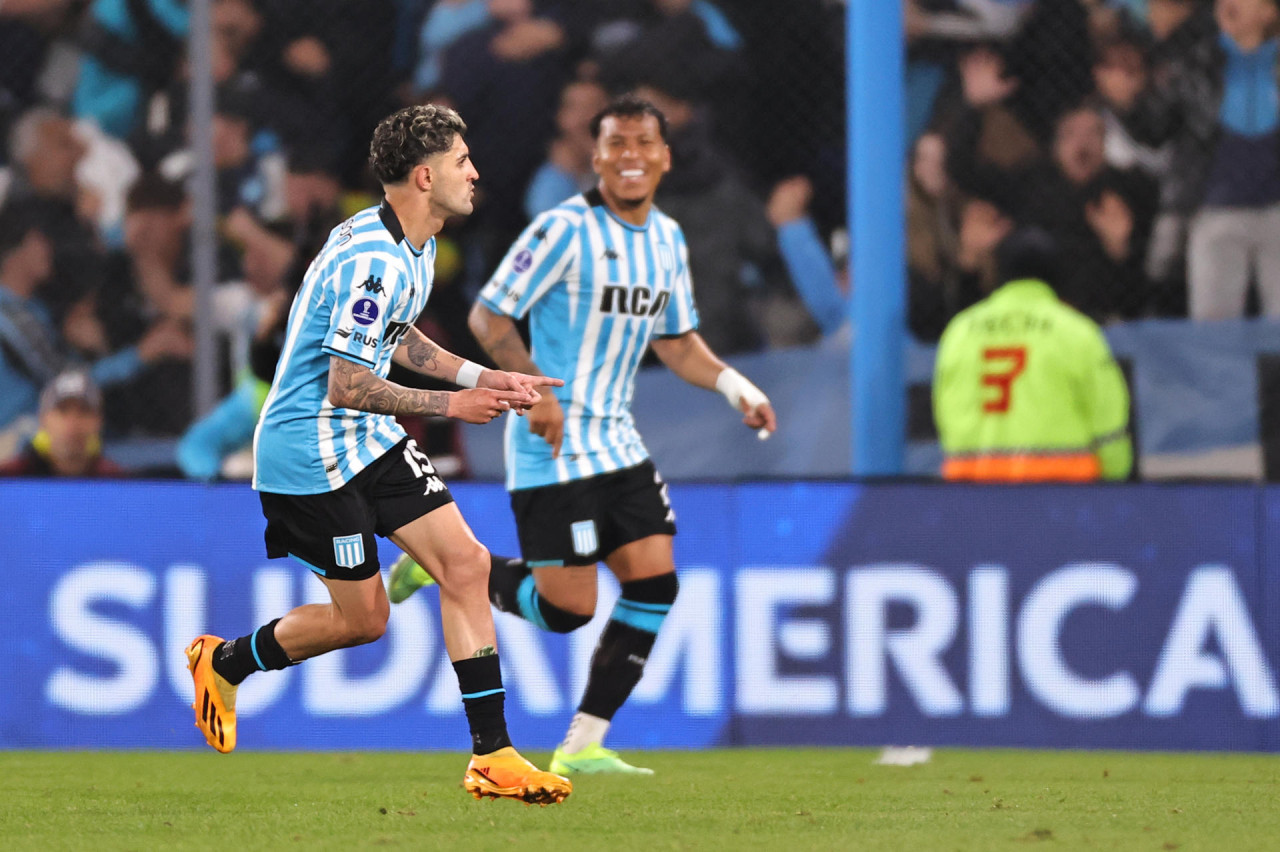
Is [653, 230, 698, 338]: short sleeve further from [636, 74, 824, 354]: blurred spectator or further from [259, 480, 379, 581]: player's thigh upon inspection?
[636, 74, 824, 354]: blurred spectator

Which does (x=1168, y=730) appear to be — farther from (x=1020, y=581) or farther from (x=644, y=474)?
(x=644, y=474)

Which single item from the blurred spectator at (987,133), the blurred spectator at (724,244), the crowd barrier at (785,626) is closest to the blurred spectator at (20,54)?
the crowd barrier at (785,626)

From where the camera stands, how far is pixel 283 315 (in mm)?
8930

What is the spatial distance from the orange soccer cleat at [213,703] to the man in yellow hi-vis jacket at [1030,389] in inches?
129

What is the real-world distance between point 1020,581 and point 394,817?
3064mm

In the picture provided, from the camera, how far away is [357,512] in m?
5.46

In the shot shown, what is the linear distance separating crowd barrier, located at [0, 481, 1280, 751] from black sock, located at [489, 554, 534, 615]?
85 centimetres

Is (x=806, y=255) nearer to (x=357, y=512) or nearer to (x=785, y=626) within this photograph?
(x=785, y=626)

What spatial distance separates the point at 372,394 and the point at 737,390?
1.83 meters

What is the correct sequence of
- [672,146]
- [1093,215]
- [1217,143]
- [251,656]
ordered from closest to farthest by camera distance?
[251,656]
[1217,143]
[1093,215]
[672,146]

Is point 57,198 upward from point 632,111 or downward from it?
upward

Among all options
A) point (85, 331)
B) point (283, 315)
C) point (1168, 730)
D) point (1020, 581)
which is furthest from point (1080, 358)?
point (85, 331)

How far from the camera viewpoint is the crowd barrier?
24.2 ft

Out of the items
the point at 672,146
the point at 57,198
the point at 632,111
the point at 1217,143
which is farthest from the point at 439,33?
the point at 1217,143
